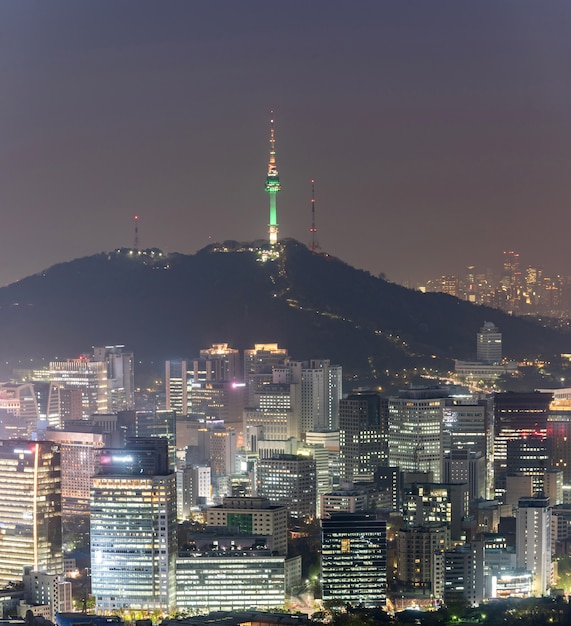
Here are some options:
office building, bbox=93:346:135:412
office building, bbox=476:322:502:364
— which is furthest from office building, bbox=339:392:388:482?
office building, bbox=476:322:502:364

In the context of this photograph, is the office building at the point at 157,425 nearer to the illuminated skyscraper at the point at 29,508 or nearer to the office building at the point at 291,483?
the office building at the point at 291,483

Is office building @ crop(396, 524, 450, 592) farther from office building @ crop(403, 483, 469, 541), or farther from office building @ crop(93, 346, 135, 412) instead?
office building @ crop(93, 346, 135, 412)

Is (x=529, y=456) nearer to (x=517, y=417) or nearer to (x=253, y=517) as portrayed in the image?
(x=517, y=417)

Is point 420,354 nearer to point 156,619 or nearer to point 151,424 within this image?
point 151,424

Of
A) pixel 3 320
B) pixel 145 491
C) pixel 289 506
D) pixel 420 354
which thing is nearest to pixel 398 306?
pixel 420 354

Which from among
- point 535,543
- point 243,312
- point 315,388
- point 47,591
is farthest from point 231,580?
point 243,312

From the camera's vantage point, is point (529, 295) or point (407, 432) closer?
point (407, 432)
